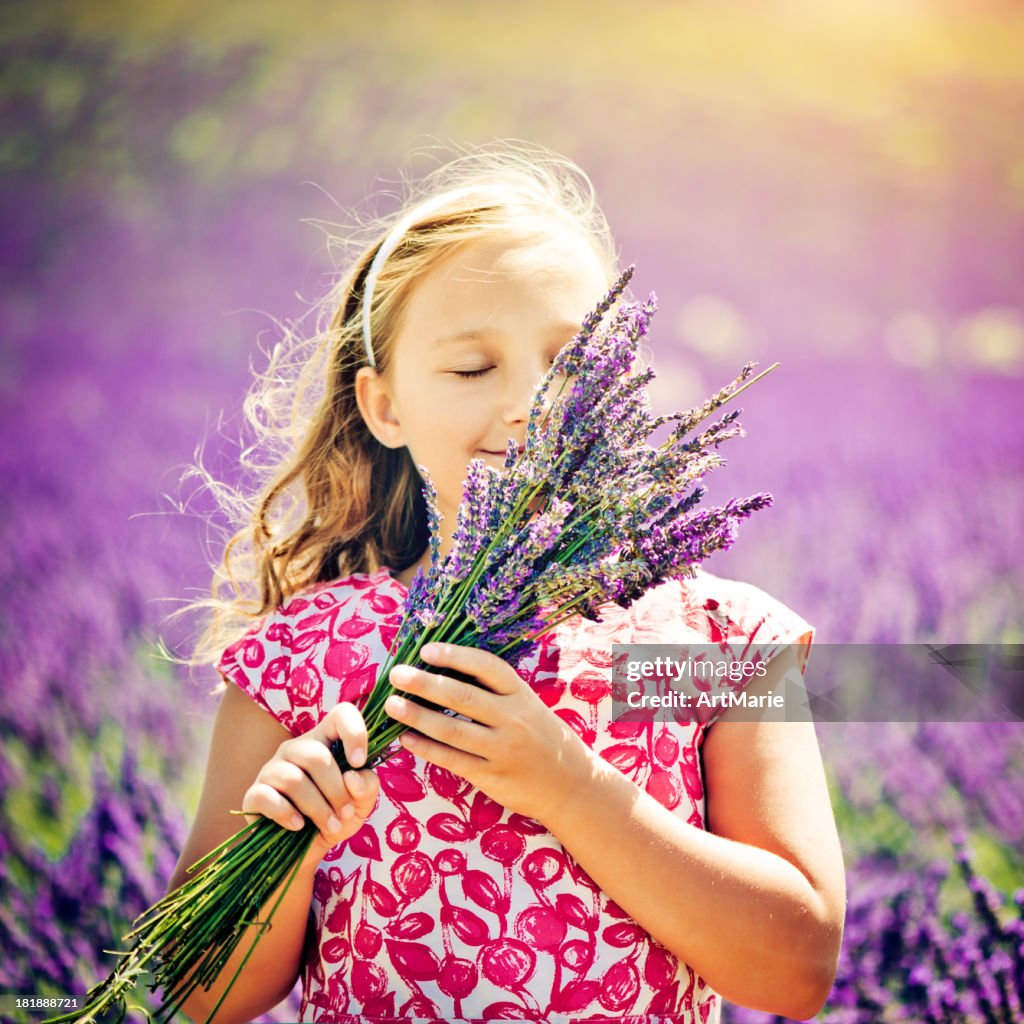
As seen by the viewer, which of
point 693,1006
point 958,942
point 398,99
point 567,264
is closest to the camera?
point 693,1006

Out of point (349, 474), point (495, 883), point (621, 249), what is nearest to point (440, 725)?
point (495, 883)

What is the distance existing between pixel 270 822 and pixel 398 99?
212 cm

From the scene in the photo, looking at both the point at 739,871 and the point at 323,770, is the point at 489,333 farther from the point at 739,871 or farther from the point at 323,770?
the point at 739,871

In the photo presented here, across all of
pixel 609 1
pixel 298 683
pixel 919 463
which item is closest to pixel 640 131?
pixel 609 1

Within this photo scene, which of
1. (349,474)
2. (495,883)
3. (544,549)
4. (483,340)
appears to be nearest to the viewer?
(544,549)

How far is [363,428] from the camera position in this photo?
164cm

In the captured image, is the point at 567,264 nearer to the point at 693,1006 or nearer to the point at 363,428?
the point at 363,428

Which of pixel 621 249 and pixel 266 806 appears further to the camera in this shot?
pixel 621 249

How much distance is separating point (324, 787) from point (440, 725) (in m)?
0.12

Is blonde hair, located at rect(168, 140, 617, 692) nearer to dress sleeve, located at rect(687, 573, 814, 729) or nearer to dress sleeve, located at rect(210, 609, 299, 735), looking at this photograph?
dress sleeve, located at rect(210, 609, 299, 735)

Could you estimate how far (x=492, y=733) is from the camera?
1009mm

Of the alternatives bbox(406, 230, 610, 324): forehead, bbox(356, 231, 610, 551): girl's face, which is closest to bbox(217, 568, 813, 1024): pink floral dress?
bbox(356, 231, 610, 551): girl's face

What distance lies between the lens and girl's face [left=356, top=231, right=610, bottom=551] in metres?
1.28

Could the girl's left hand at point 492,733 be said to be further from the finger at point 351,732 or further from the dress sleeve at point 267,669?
the dress sleeve at point 267,669
